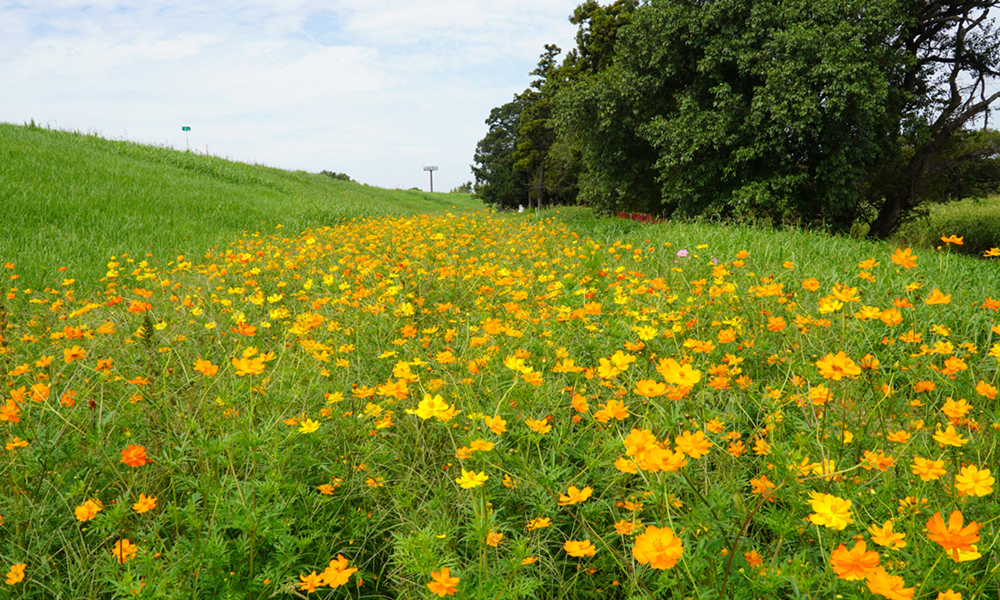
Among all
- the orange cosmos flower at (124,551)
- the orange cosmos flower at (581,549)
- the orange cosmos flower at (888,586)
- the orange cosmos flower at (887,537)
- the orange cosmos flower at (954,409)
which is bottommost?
the orange cosmos flower at (124,551)

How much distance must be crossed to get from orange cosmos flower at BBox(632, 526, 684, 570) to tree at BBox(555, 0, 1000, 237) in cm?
951

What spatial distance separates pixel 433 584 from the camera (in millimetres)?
984

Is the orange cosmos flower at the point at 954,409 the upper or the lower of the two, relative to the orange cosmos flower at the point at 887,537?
upper

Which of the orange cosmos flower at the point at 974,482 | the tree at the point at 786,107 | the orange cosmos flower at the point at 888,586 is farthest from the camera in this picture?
the tree at the point at 786,107

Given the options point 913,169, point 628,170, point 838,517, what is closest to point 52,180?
point 838,517

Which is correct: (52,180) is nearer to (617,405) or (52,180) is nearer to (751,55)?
(617,405)

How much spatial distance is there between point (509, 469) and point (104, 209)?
7601 millimetres

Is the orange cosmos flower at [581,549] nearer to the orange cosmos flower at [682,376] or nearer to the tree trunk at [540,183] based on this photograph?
the orange cosmos flower at [682,376]

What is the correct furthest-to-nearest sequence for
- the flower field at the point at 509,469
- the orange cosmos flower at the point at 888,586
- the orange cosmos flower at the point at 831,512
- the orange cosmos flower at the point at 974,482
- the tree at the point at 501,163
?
the tree at the point at 501,163
the flower field at the point at 509,469
the orange cosmos flower at the point at 974,482
the orange cosmos flower at the point at 831,512
the orange cosmos flower at the point at 888,586

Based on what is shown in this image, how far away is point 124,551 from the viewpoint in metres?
1.28

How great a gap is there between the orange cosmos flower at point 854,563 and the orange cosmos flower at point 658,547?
0.25 m

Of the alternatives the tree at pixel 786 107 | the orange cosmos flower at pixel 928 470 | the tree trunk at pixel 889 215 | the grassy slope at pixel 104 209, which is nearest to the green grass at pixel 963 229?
the tree trunk at pixel 889 215

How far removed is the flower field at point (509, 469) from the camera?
1144 mm

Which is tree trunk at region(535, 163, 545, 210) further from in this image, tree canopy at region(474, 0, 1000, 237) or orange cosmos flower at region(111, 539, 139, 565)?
orange cosmos flower at region(111, 539, 139, 565)
